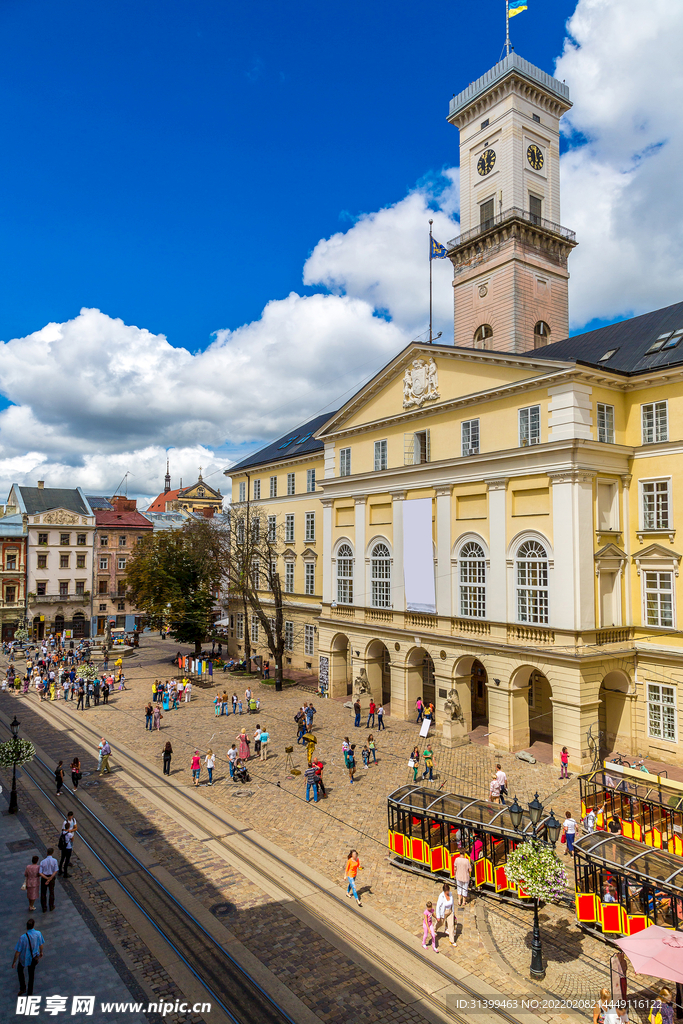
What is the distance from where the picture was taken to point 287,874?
60.1 ft

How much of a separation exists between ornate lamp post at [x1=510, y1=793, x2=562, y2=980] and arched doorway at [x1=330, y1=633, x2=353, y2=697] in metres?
26.6

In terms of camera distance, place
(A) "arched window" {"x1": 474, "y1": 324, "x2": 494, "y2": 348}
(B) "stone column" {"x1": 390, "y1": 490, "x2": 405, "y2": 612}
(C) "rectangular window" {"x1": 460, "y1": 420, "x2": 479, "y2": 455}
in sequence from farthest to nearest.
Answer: (A) "arched window" {"x1": 474, "y1": 324, "x2": 494, "y2": 348}, (B) "stone column" {"x1": 390, "y1": 490, "x2": 405, "y2": 612}, (C) "rectangular window" {"x1": 460, "y1": 420, "x2": 479, "y2": 455}

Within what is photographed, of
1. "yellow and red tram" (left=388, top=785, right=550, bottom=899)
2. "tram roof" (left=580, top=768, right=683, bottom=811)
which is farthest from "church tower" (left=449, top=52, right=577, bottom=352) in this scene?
"yellow and red tram" (left=388, top=785, right=550, bottom=899)

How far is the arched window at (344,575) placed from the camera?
138 feet

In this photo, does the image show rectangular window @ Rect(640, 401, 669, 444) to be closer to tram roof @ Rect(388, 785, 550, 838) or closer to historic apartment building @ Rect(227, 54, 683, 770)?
historic apartment building @ Rect(227, 54, 683, 770)

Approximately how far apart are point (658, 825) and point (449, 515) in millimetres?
17765

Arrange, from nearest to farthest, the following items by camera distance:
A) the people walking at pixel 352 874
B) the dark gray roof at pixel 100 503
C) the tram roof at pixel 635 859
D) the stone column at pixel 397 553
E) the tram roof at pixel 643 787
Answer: the tram roof at pixel 635 859, the people walking at pixel 352 874, the tram roof at pixel 643 787, the stone column at pixel 397 553, the dark gray roof at pixel 100 503

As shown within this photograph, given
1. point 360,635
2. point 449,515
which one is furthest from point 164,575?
point 449,515

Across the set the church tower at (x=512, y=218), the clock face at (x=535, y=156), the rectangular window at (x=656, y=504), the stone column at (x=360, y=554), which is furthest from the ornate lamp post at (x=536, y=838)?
the clock face at (x=535, y=156)

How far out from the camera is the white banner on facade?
34812 millimetres

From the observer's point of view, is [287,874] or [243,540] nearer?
[287,874]

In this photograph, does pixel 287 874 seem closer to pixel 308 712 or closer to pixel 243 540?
pixel 308 712

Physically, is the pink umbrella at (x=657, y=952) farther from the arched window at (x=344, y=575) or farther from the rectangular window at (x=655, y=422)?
the arched window at (x=344, y=575)

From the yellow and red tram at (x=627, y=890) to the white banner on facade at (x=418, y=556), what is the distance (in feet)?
63.2
